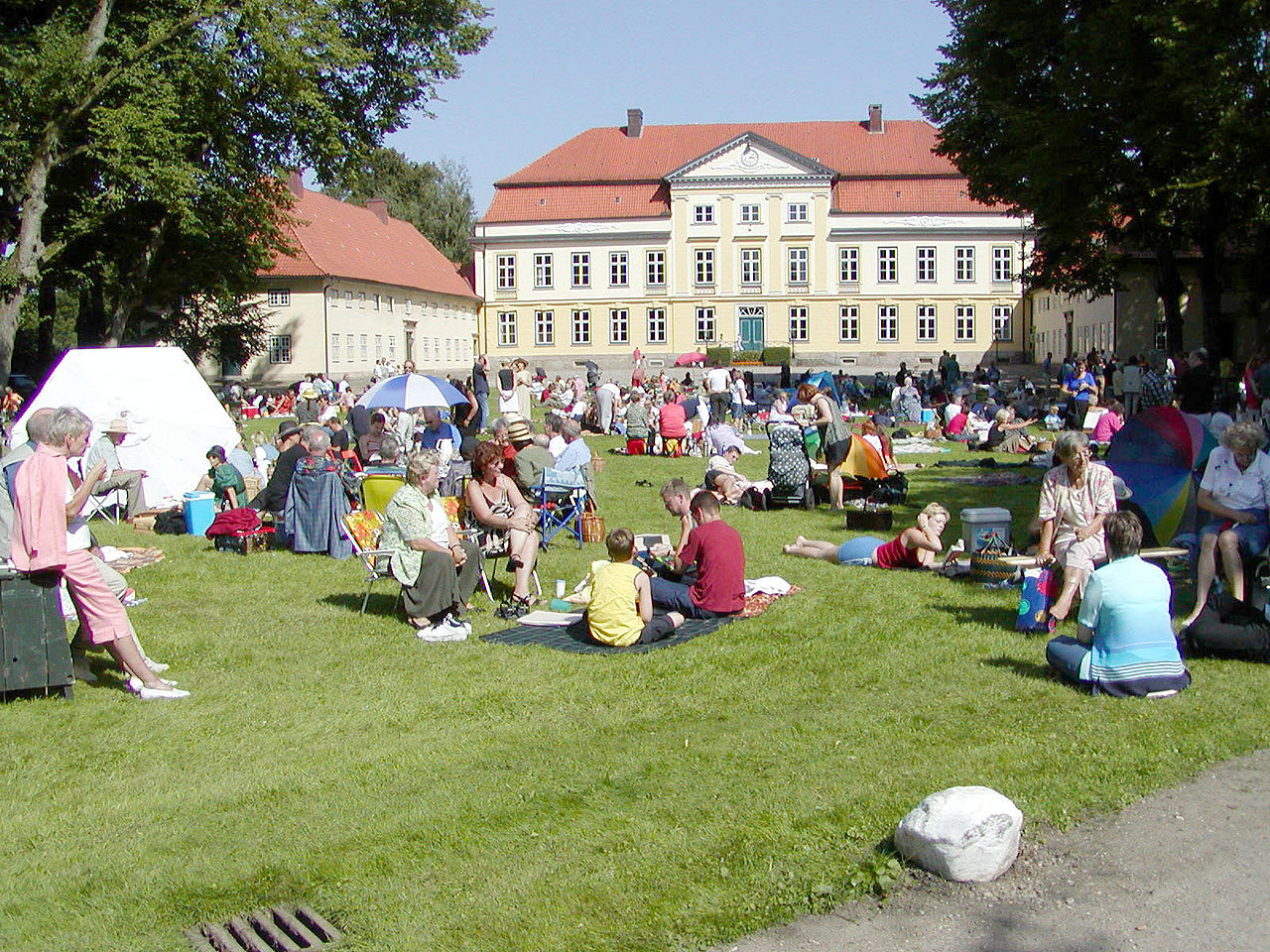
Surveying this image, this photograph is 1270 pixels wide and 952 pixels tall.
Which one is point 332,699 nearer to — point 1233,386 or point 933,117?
point 1233,386

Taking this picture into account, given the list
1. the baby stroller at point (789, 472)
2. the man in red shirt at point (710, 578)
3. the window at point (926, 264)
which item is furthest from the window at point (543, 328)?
the man in red shirt at point (710, 578)

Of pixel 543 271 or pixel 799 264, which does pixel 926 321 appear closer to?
pixel 799 264

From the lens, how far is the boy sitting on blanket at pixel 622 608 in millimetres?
8953

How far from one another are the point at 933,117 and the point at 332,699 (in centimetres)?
2657

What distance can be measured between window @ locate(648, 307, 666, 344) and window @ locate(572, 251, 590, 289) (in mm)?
3676

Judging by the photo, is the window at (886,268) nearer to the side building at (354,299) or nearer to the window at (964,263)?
the window at (964,263)

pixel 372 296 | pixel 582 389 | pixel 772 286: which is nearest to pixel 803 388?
pixel 582 389

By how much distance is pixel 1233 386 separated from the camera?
20906 mm

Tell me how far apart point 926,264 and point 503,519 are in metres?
56.7

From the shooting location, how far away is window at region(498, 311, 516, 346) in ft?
220

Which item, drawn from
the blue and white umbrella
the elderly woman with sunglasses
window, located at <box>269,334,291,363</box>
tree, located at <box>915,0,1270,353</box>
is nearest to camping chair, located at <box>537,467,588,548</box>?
the blue and white umbrella

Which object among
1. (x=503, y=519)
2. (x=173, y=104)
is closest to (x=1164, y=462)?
(x=503, y=519)

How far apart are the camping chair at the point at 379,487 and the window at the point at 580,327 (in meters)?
53.6

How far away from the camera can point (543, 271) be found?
66.4 metres
